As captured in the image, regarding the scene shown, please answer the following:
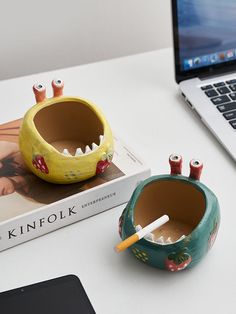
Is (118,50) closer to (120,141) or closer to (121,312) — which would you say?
(120,141)

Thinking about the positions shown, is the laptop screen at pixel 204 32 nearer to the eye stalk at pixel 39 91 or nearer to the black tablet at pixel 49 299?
the eye stalk at pixel 39 91

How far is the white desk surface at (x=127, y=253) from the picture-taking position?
0.56 meters

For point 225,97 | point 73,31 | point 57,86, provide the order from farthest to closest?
point 73,31, point 225,97, point 57,86

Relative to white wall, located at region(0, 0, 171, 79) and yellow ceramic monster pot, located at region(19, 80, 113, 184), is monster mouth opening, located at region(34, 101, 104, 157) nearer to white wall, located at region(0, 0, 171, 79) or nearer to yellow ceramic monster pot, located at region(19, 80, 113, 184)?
yellow ceramic monster pot, located at region(19, 80, 113, 184)

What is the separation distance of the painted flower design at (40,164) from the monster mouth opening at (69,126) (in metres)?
0.05

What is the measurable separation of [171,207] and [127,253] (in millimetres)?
68

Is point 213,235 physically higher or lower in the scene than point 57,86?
lower

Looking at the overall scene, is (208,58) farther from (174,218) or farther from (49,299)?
(49,299)

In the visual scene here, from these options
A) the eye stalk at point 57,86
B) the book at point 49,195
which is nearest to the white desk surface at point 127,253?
the book at point 49,195

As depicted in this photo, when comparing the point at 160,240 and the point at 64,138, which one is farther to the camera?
the point at 64,138

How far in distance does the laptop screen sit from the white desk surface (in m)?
0.06

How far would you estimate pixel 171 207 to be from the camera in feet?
2.03

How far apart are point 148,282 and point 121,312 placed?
44 millimetres

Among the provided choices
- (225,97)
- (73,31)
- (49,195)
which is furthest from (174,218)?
(73,31)
